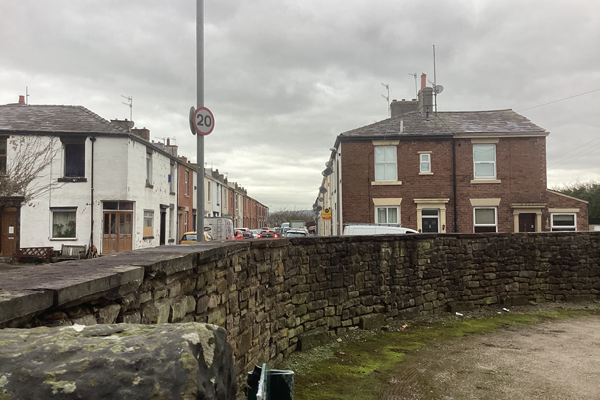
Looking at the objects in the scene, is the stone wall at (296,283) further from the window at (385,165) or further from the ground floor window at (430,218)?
the window at (385,165)

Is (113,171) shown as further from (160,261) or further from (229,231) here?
(160,261)

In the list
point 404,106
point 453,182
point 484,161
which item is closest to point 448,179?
point 453,182

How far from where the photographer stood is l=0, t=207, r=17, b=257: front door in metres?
20.6

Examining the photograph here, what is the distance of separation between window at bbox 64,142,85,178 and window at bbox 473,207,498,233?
19898mm

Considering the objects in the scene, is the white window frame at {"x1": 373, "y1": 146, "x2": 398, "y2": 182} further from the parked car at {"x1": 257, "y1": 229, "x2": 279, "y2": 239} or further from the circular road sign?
the circular road sign

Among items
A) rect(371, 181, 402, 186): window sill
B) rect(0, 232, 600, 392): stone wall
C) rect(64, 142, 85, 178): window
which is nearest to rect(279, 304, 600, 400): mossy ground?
rect(0, 232, 600, 392): stone wall

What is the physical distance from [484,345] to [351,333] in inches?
94.4

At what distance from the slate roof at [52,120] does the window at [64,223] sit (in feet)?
13.3

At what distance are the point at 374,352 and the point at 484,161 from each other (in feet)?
56.1

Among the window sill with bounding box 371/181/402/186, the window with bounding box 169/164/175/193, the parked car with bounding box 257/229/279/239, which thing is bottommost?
the parked car with bounding box 257/229/279/239

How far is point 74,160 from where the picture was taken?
843 inches

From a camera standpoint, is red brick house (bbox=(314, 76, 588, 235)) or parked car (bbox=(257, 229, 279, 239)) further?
parked car (bbox=(257, 229, 279, 239))

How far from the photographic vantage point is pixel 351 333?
321 inches

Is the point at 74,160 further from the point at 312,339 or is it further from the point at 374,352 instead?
the point at 374,352
